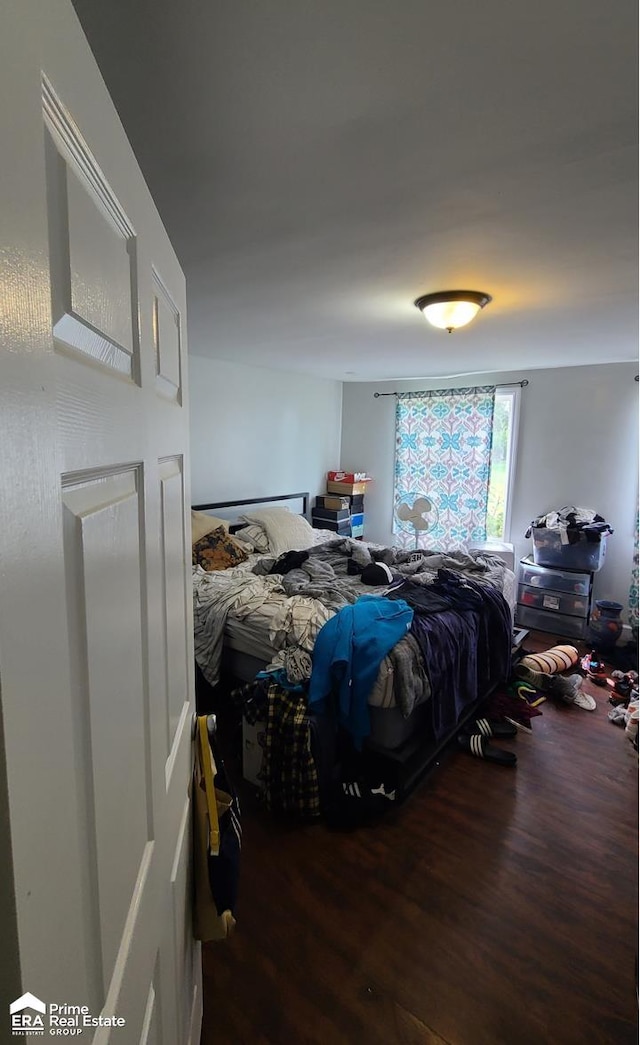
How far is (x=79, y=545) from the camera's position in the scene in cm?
43

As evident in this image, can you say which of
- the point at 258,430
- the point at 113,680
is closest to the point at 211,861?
the point at 113,680

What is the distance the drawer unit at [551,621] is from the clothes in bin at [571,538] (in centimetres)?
44

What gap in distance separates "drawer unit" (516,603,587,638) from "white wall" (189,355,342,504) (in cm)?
257

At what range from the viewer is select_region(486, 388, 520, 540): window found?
4477 mm

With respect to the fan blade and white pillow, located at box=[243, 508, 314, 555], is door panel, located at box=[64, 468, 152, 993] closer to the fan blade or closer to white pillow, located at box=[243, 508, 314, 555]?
white pillow, located at box=[243, 508, 314, 555]

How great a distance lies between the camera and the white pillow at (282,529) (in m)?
3.99

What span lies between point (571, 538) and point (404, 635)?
94.0 inches

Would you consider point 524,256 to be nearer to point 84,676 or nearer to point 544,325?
point 544,325

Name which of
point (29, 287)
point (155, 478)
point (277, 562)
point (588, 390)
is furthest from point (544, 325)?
point (29, 287)

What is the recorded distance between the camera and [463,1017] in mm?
1375

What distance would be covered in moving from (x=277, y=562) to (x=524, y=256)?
7.72 feet

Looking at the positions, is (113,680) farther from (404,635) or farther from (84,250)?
(404,635)

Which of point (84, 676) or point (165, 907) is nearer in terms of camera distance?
point (84, 676)

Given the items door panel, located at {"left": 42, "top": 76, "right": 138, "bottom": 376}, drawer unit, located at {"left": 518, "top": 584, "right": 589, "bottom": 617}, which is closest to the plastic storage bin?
drawer unit, located at {"left": 518, "top": 584, "right": 589, "bottom": 617}
